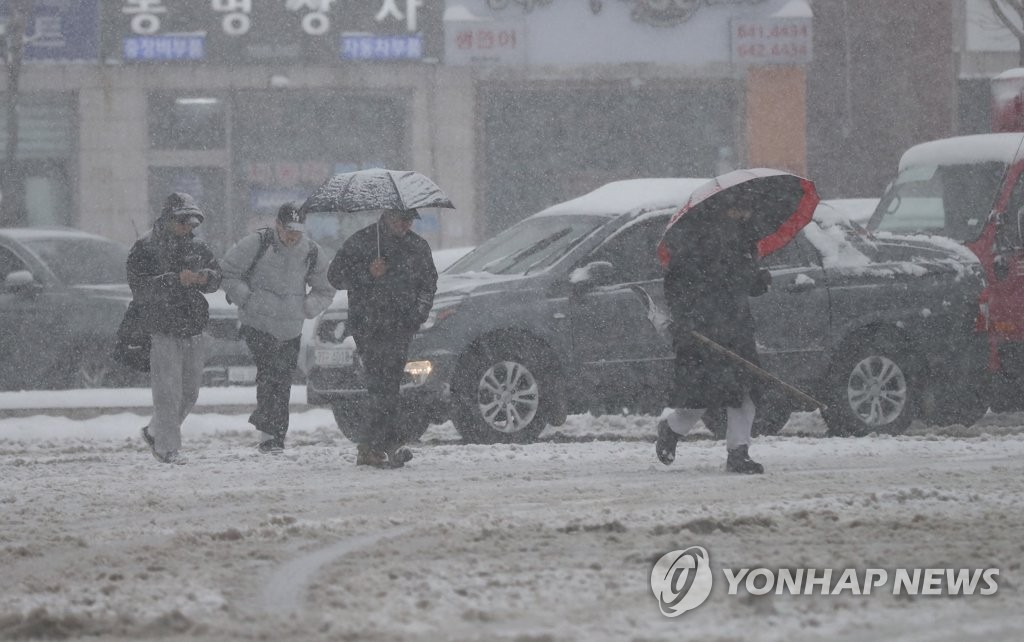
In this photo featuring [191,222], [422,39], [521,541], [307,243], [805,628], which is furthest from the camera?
[422,39]

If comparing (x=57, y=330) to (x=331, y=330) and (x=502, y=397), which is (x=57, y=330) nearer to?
(x=331, y=330)

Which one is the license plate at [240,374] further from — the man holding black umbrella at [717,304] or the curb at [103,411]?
the man holding black umbrella at [717,304]

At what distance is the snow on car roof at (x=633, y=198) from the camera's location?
41.3 feet

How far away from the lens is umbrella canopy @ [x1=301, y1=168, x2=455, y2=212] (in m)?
10.5

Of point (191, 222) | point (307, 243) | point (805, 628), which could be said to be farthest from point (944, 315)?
point (805, 628)

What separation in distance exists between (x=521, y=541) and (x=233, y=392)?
7.37 meters

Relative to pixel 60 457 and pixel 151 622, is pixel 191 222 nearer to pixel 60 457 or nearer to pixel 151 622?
pixel 60 457

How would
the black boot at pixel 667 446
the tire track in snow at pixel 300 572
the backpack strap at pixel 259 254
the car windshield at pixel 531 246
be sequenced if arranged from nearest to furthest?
1. the tire track in snow at pixel 300 572
2. the black boot at pixel 667 446
3. the backpack strap at pixel 259 254
4. the car windshield at pixel 531 246

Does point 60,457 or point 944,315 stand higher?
point 944,315

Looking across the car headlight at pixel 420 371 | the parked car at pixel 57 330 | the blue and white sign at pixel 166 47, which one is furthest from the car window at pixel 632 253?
the blue and white sign at pixel 166 47

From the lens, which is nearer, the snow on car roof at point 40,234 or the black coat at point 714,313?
the black coat at point 714,313

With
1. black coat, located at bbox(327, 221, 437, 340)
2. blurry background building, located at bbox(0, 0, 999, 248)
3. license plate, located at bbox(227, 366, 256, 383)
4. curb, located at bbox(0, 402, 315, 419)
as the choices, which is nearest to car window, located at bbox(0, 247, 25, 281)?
curb, located at bbox(0, 402, 315, 419)

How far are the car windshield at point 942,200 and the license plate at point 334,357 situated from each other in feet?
17.2

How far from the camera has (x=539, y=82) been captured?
27188 millimetres
